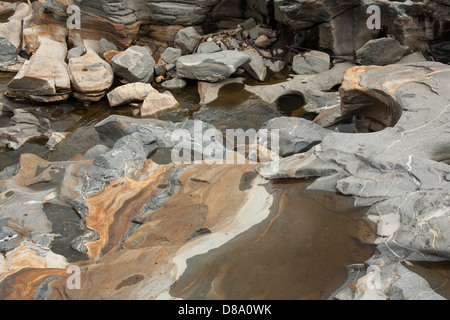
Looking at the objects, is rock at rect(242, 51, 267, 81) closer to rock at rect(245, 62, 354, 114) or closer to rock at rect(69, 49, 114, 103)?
rock at rect(245, 62, 354, 114)

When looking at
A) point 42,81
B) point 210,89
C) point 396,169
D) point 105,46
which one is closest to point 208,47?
point 210,89

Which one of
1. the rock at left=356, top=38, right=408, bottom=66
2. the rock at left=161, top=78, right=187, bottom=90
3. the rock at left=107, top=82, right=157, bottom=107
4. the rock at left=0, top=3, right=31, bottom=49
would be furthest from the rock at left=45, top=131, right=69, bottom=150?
the rock at left=356, top=38, right=408, bottom=66

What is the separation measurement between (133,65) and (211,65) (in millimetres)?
1736

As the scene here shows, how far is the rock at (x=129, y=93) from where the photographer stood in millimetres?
8195

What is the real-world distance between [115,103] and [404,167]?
604 centimetres

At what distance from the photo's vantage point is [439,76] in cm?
520

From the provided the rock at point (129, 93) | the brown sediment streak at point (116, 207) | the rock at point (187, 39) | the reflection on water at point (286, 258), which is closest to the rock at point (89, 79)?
the rock at point (129, 93)

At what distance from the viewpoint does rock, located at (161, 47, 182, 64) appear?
9.52 meters

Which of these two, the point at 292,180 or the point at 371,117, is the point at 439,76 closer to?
the point at 371,117

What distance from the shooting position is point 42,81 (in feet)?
27.0

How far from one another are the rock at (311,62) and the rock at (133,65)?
3.22 meters

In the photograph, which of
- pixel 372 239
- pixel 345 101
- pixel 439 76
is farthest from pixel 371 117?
pixel 372 239

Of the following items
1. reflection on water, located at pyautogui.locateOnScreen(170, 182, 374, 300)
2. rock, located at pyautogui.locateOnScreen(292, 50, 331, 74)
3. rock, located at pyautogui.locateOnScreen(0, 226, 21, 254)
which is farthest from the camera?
rock, located at pyautogui.locateOnScreen(292, 50, 331, 74)

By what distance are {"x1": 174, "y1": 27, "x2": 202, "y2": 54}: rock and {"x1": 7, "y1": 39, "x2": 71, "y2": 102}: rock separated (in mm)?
2714
